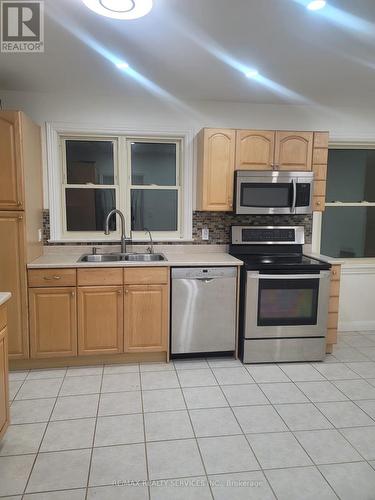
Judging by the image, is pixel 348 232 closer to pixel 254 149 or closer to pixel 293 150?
pixel 293 150

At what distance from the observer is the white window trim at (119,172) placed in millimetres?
3469

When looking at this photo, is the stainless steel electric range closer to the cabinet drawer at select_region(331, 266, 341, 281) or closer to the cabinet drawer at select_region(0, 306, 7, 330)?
the cabinet drawer at select_region(331, 266, 341, 281)

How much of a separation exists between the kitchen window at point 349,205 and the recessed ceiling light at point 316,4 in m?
2.28

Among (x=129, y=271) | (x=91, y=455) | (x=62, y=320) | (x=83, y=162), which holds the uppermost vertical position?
(x=83, y=162)

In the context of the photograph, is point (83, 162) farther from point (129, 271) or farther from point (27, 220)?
point (129, 271)

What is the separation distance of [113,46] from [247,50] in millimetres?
890

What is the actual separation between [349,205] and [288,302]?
1546 mm

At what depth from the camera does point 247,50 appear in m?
2.44

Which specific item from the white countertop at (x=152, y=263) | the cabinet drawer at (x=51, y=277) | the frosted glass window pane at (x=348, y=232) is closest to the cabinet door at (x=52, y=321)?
the cabinet drawer at (x=51, y=277)

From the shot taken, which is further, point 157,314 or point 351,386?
point 157,314

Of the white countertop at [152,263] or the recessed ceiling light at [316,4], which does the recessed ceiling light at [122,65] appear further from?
the white countertop at [152,263]

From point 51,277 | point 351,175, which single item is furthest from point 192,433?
point 351,175

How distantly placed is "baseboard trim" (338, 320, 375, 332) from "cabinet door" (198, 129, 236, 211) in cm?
195

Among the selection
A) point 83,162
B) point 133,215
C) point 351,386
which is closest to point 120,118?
point 83,162
